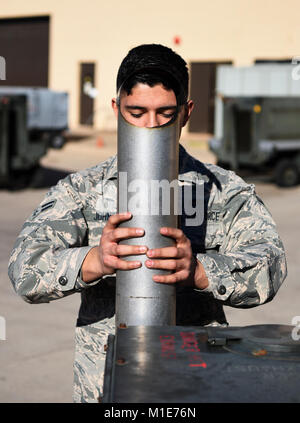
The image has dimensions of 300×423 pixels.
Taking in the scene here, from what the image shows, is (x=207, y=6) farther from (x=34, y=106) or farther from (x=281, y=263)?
(x=281, y=263)

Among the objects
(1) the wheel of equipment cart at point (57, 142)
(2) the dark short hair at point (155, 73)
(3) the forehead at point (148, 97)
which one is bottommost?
(1) the wheel of equipment cart at point (57, 142)

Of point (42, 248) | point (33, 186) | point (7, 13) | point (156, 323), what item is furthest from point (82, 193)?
point (7, 13)

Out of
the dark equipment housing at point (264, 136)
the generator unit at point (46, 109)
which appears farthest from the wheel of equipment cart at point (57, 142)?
the dark equipment housing at point (264, 136)

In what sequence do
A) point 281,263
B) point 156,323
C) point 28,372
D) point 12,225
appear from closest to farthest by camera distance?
point 156,323 < point 281,263 < point 28,372 < point 12,225

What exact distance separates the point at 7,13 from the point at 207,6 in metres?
12.3

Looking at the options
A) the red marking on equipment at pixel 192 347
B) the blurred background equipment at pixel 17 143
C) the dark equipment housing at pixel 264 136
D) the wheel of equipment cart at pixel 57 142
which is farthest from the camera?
the wheel of equipment cart at pixel 57 142

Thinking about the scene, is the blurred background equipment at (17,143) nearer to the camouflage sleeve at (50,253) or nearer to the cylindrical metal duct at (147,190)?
the camouflage sleeve at (50,253)

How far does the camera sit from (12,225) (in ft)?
38.4

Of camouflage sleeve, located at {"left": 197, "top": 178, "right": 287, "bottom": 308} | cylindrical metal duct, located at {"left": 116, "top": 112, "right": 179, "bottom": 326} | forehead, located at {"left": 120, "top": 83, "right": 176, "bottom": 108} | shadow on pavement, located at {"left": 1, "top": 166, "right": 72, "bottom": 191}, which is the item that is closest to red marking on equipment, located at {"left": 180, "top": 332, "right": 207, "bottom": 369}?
cylindrical metal duct, located at {"left": 116, "top": 112, "right": 179, "bottom": 326}

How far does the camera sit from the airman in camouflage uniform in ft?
7.55

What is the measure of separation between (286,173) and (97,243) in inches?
571

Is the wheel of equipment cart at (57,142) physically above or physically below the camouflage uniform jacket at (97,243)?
below

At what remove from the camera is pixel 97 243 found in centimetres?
259

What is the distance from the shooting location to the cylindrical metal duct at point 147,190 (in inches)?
76.4
